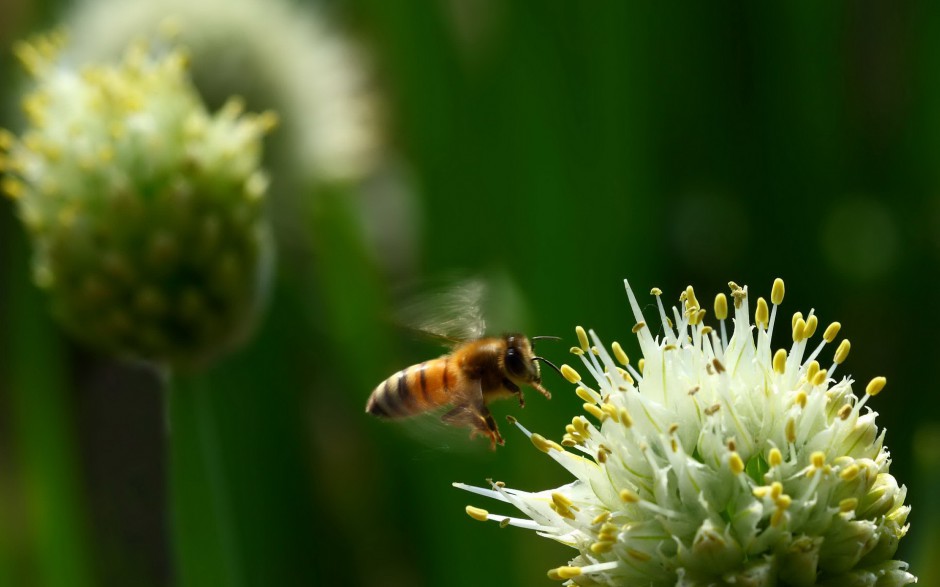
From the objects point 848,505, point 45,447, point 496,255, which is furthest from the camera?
point 496,255

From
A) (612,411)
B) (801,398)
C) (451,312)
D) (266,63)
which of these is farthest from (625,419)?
(266,63)

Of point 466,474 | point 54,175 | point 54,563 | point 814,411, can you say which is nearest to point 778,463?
point 814,411

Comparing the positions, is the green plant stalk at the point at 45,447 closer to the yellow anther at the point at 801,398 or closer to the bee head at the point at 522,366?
the bee head at the point at 522,366

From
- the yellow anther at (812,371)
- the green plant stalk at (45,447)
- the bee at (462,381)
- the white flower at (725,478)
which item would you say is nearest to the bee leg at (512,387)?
the bee at (462,381)

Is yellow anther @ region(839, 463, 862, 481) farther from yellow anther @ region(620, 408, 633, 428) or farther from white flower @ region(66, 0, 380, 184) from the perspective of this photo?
white flower @ region(66, 0, 380, 184)

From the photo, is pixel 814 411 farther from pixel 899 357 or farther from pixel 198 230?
pixel 899 357

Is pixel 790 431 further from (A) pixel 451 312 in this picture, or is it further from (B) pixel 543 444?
(A) pixel 451 312
